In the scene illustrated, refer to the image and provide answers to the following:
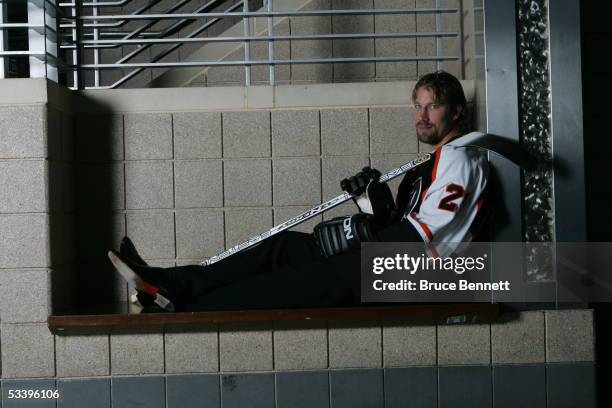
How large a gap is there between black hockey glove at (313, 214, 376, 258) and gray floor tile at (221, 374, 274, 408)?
0.56 m

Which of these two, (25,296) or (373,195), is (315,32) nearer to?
(373,195)

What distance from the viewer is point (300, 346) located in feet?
8.77

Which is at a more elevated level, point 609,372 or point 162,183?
point 162,183

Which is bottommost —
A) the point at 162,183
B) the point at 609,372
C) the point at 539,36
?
the point at 609,372

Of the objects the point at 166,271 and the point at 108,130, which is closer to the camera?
the point at 166,271

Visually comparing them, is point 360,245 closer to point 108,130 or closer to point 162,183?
point 162,183

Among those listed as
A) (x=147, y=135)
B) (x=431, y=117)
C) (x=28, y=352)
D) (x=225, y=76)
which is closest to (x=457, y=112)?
(x=431, y=117)

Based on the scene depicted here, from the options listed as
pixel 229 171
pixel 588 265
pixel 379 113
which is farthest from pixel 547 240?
pixel 229 171

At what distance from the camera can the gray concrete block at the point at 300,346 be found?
267cm

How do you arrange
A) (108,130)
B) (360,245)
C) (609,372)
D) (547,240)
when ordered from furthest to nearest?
(609,372), (108,130), (547,240), (360,245)

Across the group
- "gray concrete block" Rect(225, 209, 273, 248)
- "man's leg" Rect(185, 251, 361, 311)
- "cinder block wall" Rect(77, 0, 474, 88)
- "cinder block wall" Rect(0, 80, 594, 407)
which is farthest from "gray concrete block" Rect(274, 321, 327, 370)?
"cinder block wall" Rect(77, 0, 474, 88)

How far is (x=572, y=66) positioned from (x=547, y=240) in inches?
28.1

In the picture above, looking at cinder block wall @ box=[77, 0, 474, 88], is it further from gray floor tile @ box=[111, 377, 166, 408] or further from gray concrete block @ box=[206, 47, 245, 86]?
gray floor tile @ box=[111, 377, 166, 408]

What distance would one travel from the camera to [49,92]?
2.71 metres
